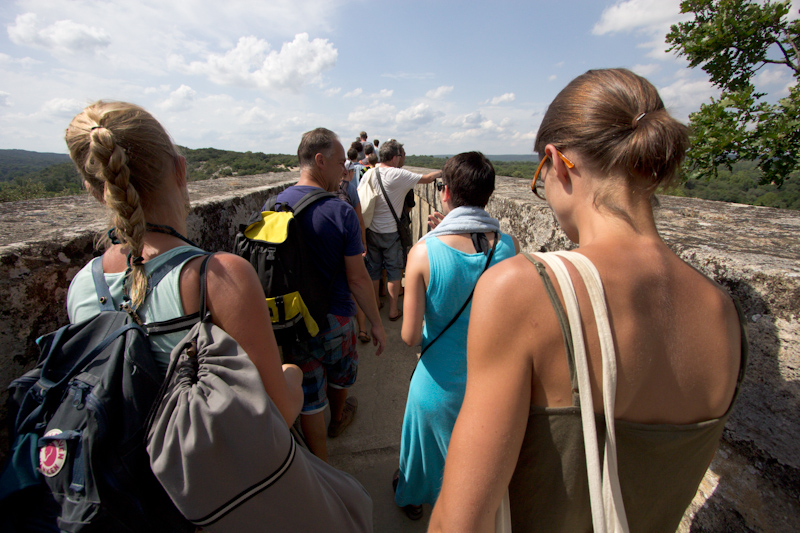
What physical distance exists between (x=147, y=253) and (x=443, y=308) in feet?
4.30

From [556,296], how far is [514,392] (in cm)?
21

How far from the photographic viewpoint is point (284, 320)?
2.10 meters

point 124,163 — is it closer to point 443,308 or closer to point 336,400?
point 443,308

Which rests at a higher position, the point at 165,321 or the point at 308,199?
the point at 308,199

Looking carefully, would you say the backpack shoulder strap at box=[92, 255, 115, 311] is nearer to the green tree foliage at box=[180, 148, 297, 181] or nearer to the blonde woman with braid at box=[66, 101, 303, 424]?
the blonde woman with braid at box=[66, 101, 303, 424]

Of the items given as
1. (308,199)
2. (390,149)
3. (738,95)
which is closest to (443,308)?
(308,199)

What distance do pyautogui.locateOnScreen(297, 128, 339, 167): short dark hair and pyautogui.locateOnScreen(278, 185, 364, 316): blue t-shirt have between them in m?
0.33

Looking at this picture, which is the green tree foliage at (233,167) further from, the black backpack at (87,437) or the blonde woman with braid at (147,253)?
the black backpack at (87,437)

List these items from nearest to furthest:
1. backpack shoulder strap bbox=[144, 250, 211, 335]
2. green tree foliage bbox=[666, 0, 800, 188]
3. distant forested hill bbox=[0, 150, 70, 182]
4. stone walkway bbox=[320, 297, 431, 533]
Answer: backpack shoulder strap bbox=[144, 250, 211, 335]
stone walkway bbox=[320, 297, 431, 533]
green tree foliage bbox=[666, 0, 800, 188]
distant forested hill bbox=[0, 150, 70, 182]

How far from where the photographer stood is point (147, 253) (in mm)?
1156

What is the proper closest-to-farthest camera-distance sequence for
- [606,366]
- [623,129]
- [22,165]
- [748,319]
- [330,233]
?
1. [606,366]
2. [623,129]
3. [748,319]
4. [330,233]
5. [22,165]

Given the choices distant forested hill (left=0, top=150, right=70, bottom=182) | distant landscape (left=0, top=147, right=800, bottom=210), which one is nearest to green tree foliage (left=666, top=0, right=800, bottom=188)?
distant landscape (left=0, top=147, right=800, bottom=210)

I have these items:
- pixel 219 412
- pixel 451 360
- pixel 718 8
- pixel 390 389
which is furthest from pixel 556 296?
pixel 718 8

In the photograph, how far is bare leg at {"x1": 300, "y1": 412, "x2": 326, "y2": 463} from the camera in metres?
2.34
